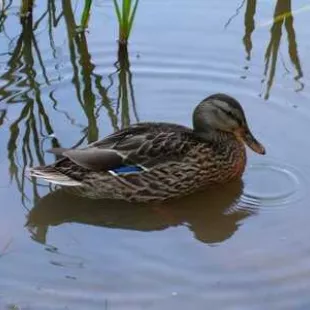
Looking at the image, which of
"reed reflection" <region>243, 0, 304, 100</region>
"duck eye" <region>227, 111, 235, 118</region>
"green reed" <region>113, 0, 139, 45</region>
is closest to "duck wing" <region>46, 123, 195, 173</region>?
"duck eye" <region>227, 111, 235, 118</region>

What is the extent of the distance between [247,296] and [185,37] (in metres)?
3.33

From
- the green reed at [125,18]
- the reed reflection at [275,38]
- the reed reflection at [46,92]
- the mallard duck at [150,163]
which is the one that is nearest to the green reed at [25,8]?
the reed reflection at [46,92]

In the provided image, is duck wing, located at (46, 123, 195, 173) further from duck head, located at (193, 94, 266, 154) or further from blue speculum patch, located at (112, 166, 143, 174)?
duck head, located at (193, 94, 266, 154)

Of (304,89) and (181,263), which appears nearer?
(181,263)

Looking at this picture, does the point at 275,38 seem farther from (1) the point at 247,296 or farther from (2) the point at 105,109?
(1) the point at 247,296

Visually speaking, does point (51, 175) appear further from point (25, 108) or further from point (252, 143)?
point (252, 143)

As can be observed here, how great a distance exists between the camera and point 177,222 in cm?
602

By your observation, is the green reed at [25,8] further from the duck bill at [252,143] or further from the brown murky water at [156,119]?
the duck bill at [252,143]

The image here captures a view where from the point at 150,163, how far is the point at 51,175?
0.60 m

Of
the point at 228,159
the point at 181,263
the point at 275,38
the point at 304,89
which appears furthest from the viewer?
the point at 275,38

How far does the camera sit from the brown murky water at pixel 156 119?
524 centimetres

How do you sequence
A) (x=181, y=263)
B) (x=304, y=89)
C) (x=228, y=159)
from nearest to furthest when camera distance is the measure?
(x=181, y=263) → (x=228, y=159) → (x=304, y=89)

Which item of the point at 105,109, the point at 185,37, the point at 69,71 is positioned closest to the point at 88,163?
the point at 105,109

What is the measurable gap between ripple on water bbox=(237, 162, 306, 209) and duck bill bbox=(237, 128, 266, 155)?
0.44 feet
